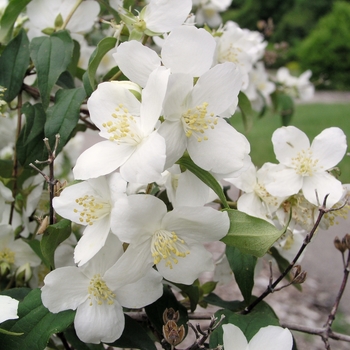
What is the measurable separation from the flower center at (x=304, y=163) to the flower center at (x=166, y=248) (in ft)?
0.96

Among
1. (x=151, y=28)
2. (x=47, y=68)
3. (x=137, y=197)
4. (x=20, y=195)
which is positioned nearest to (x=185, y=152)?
(x=137, y=197)

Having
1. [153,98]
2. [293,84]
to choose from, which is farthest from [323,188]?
[293,84]

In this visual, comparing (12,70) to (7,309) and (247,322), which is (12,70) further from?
(247,322)

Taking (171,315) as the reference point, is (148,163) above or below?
above

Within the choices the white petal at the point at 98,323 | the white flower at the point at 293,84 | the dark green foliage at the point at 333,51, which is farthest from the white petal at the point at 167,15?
the dark green foliage at the point at 333,51

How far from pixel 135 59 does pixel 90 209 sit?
0.71 ft

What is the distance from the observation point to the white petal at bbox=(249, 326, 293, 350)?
2.22ft

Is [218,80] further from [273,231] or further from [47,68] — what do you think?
[47,68]

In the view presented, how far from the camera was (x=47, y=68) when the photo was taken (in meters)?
0.89

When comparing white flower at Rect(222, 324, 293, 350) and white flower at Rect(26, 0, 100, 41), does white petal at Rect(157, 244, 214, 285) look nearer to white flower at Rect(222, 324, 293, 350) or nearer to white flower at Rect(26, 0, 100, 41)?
white flower at Rect(222, 324, 293, 350)

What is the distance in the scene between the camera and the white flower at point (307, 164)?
2.76ft

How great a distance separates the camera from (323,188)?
2.81 feet

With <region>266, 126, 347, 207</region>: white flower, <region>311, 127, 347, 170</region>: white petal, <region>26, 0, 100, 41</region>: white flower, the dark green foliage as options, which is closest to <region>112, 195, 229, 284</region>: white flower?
<region>266, 126, 347, 207</region>: white flower

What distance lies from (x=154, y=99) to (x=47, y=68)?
1.18ft
